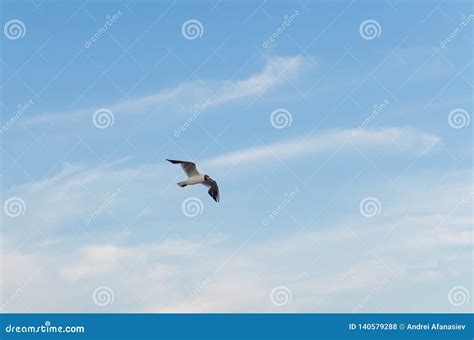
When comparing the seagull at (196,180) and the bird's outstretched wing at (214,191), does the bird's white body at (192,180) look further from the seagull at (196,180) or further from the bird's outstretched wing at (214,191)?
the bird's outstretched wing at (214,191)

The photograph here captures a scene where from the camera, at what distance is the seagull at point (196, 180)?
86.9 feet

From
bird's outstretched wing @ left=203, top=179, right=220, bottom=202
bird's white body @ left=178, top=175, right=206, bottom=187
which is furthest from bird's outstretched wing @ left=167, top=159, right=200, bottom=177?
bird's outstretched wing @ left=203, top=179, right=220, bottom=202

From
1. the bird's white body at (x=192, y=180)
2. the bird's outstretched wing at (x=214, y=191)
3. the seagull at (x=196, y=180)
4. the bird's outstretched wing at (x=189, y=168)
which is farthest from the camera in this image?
the bird's outstretched wing at (x=214, y=191)

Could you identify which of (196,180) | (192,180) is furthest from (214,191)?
(192,180)

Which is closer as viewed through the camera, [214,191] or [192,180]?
[192,180]

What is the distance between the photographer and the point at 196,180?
1053 inches

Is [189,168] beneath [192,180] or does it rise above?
above

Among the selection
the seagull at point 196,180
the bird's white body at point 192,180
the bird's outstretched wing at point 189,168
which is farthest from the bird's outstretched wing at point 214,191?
the bird's outstretched wing at point 189,168

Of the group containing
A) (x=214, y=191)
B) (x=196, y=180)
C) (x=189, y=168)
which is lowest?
(x=214, y=191)

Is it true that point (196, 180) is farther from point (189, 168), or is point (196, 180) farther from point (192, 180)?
point (189, 168)

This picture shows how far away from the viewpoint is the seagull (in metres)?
26.5
